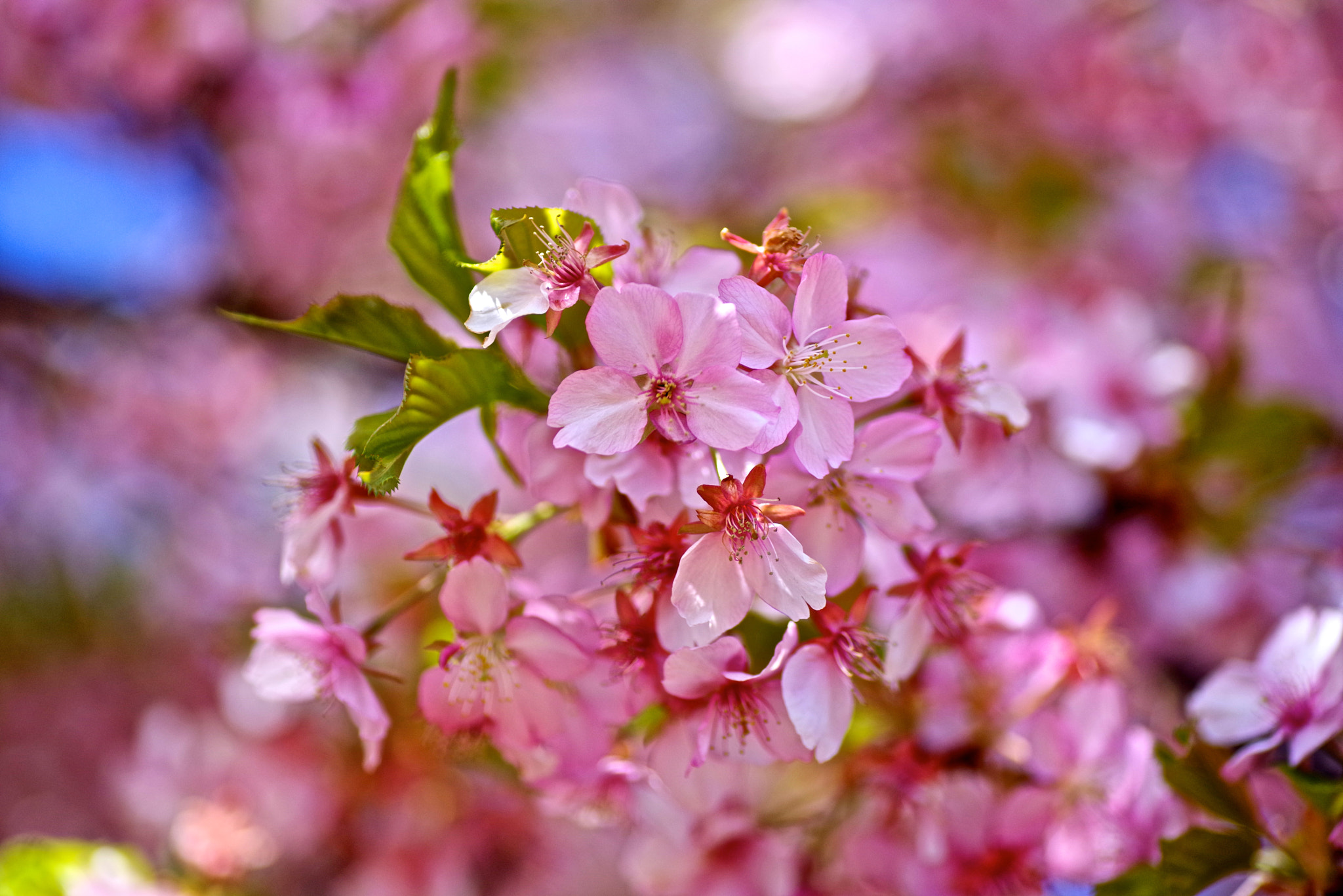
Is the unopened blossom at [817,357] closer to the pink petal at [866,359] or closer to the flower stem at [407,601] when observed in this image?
the pink petal at [866,359]

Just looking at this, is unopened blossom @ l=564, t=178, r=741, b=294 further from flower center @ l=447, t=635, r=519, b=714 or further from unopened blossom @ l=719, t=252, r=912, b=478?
flower center @ l=447, t=635, r=519, b=714

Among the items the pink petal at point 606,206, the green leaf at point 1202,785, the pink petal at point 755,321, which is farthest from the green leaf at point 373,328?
the green leaf at point 1202,785

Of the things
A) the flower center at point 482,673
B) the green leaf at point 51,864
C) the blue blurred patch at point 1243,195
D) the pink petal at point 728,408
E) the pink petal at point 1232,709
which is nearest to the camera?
the pink petal at point 728,408

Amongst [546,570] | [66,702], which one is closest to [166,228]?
[66,702]

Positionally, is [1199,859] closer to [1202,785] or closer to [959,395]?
[1202,785]

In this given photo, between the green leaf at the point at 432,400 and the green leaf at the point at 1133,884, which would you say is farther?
the green leaf at the point at 1133,884

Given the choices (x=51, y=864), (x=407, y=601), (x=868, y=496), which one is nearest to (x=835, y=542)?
(x=868, y=496)

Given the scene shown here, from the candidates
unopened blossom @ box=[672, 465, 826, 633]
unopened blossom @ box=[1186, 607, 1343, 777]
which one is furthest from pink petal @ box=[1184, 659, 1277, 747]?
unopened blossom @ box=[672, 465, 826, 633]

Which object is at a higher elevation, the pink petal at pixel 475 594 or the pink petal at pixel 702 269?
the pink petal at pixel 702 269
